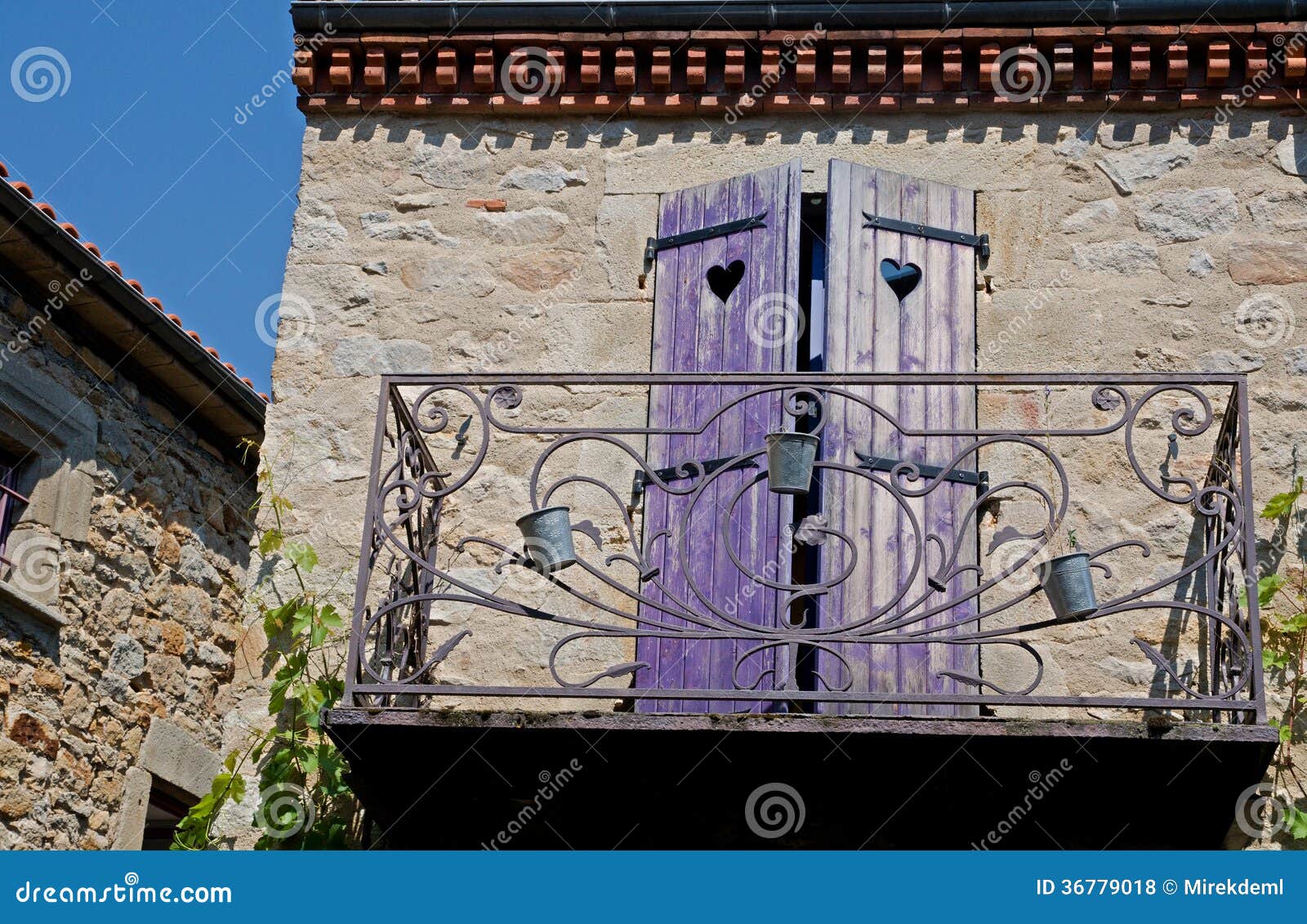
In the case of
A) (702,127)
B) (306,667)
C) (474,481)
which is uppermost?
(702,127)

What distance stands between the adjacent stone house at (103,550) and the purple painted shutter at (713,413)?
2.45 metres

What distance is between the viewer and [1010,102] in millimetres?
7449

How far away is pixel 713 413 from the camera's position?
6.53 metres

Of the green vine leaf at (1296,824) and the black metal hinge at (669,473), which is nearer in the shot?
the green vine leaf at (1296,824)

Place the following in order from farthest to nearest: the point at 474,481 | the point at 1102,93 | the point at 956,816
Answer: the point at 1102,93 → the point at 474,481 → the point at 956,816

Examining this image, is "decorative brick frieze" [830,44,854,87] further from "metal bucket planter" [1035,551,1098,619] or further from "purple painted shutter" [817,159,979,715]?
"metal bucket planter" [1035,551,1098,619]

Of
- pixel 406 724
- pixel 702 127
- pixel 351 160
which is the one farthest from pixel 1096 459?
pixel 351 160

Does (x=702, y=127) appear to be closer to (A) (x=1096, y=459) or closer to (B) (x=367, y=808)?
(A) (x=1096, y=459)

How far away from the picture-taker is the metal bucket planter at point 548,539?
18.5ft

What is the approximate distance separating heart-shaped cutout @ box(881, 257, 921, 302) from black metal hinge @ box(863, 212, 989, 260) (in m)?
Answer: 0.15

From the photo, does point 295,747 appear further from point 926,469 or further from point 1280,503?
point 1280,503

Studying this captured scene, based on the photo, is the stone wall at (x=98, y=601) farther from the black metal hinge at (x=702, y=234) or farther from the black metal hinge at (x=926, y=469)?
the black metal hinge at (x=926, y=469)

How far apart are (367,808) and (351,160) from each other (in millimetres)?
3004

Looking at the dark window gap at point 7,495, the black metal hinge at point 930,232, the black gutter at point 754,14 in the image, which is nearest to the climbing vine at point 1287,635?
the black metal hinge at point 930,232
